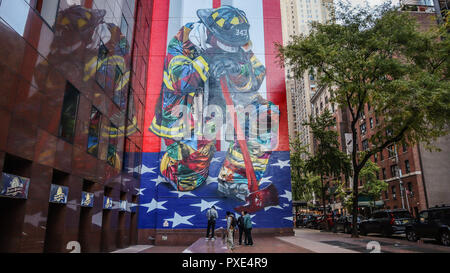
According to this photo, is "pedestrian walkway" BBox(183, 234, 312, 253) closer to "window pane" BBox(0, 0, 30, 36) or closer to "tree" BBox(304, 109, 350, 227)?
"window pane" BBox(0, 0, 30, 36)

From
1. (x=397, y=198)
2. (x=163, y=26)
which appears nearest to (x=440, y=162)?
(x=397, y=198)

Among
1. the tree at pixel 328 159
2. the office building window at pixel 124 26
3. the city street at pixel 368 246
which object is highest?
the office building window at pixel 124 26

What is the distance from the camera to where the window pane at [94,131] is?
15289 millimetres

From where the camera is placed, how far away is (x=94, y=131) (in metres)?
15.8

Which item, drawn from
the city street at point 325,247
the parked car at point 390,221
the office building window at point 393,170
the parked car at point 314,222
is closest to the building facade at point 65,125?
the city street at point 325,247

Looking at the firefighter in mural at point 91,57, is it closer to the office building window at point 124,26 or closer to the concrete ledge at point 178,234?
the office building window at point 124,26

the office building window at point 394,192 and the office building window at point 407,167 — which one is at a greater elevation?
the office building window at point 407,167

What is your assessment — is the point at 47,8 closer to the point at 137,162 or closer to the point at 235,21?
the point at 137,162

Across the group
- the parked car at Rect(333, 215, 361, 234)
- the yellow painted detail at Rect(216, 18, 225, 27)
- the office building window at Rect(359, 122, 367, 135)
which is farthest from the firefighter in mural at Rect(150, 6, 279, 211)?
the office building window at Rect(359, 122, 367, 135)

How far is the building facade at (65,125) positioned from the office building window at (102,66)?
2.1 inches

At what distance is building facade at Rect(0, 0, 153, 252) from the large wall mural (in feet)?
11.4

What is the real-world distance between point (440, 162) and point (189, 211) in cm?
3569

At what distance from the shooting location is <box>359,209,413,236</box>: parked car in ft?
68.6
